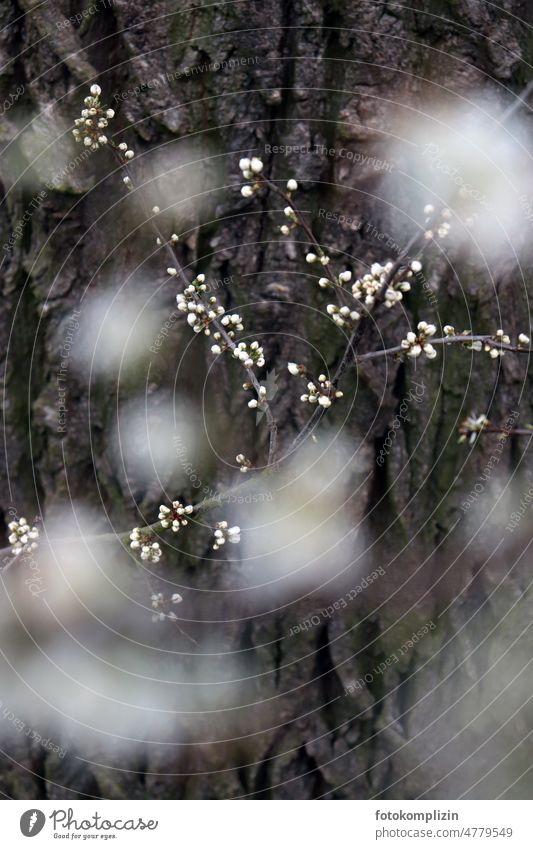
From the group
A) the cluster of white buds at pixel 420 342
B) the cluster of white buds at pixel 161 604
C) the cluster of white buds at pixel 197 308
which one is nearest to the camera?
the cluster of white buds at pixel 420 342

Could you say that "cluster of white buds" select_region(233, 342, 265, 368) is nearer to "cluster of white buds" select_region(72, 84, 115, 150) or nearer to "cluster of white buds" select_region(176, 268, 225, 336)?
"cluster of white buds" select_region(176, 268, 225, 336)

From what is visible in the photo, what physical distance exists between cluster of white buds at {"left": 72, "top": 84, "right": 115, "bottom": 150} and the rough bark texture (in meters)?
0.03

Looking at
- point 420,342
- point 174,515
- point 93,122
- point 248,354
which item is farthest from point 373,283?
point 93,122

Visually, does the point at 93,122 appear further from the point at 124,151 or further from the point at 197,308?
the point at 197,308

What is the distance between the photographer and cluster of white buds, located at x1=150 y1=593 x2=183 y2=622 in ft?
3.03

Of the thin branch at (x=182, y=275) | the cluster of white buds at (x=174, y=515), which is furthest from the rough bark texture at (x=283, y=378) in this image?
the cluster of white buds at (x=174, y=515)

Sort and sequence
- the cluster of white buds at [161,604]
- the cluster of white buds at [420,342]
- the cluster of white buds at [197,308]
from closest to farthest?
1. the cluster of white buds at [420,342]
2. the cluster of white buds at [197,308]
3. the cluster of white buds at [161,604]

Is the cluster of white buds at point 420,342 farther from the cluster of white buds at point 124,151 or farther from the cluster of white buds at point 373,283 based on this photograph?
the cluster of white buds at point 124,151

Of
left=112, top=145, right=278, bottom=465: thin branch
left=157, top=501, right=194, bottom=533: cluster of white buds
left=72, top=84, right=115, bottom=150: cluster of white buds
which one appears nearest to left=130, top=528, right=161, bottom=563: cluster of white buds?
left=157, top=501, right=194, bottom=533: cluster of white buds

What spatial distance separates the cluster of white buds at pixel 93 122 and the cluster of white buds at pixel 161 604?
0.65m

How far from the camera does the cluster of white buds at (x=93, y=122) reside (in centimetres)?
78

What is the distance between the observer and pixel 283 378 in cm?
88
